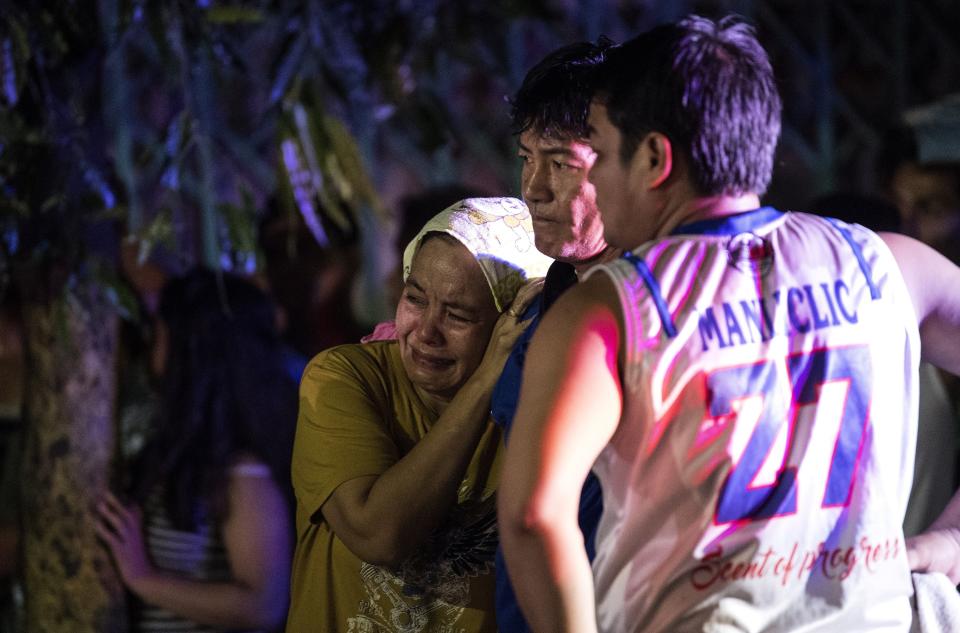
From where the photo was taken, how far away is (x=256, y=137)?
245 inches

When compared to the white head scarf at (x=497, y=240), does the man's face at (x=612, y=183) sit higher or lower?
higher

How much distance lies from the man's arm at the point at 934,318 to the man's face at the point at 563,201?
1.47 feet

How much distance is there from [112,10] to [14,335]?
1.98 m

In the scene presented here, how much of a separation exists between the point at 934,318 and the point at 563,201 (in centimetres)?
59

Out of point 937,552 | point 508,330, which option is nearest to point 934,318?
point 937,552

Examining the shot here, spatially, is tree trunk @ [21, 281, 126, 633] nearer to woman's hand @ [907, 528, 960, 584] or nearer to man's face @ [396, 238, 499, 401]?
man's face @ [396, 238, 499, 401]

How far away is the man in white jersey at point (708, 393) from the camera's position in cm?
151

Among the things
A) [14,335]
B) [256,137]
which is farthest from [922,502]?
[256,137]

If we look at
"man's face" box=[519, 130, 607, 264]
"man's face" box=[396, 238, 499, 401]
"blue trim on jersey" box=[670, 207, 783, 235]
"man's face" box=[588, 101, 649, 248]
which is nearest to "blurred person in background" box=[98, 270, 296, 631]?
"man's face" box=[396, 238, 499, 401]

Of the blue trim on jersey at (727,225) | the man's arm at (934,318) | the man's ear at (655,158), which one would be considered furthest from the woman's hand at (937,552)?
the man's ear at (655,158)

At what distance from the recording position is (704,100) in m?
1.56

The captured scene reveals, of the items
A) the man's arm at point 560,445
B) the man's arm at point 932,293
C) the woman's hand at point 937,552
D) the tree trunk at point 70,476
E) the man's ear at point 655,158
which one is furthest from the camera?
the tree trunk at point 70,476

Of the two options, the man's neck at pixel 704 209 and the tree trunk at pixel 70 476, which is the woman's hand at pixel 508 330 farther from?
the tree trunk at pixel 70 476

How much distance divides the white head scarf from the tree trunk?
3.53 ft
